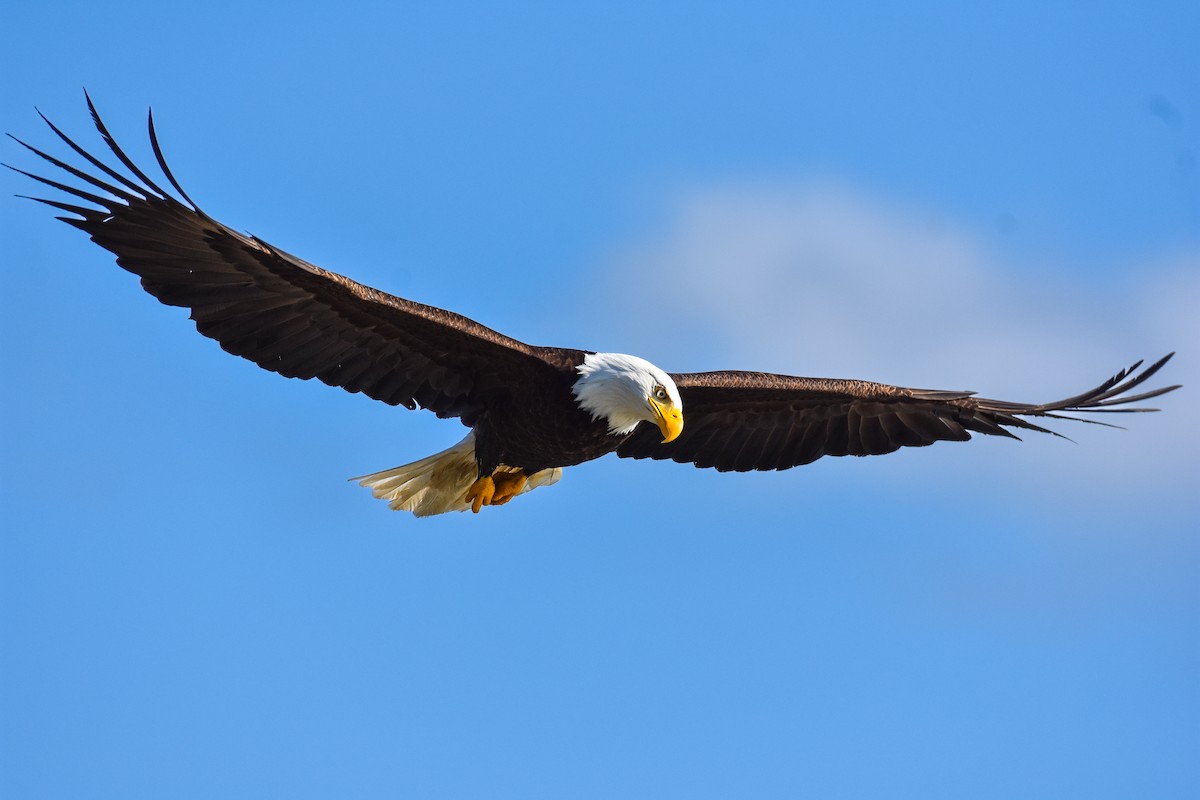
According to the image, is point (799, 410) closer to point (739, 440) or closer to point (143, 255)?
point (739, 440)

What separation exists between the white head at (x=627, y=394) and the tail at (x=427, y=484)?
150 cm

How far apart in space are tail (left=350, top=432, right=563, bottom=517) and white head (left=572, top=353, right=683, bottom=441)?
150 centimetres

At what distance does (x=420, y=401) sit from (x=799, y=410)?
110 inches

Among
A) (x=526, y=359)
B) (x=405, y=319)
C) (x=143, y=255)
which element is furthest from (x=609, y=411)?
(x=143, y=255)

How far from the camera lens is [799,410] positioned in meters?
11.8

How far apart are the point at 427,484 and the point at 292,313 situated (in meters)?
2.16

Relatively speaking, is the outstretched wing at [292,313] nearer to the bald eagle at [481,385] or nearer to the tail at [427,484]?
the bald eagle at [481,385]

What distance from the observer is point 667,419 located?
33.5 feet

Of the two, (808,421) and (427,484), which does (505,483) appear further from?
(808,421)

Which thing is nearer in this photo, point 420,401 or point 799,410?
point 420,401

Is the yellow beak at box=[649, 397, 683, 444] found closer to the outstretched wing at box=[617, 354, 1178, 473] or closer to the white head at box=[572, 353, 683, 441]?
the white head at box=[572, 353, 683, 441]

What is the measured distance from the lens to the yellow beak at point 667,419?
1020 centimetres

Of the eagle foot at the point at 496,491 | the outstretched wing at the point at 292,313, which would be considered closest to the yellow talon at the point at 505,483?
the eagle foot at the point at 496,491

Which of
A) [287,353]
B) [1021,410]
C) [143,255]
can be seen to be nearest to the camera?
[143,255]
